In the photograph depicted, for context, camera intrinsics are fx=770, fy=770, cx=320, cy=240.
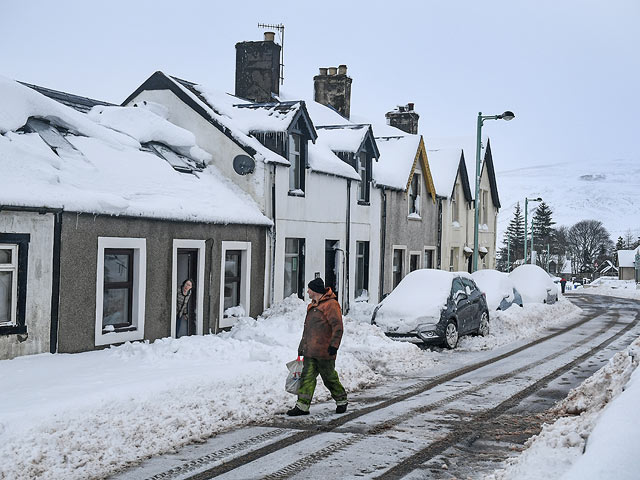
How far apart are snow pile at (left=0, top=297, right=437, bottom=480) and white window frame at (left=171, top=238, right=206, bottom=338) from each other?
989 millimetres

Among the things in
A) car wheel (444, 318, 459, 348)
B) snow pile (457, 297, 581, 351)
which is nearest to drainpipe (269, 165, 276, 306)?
car wheel (444, 318, 459, 348)

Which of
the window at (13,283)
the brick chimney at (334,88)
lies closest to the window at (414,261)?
the brick chimney at (334,88)

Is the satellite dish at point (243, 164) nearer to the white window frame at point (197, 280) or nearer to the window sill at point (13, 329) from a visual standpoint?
the white window frame at point (197, 280)

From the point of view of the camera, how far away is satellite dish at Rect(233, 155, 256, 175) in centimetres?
1911

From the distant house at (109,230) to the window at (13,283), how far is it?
15 mm

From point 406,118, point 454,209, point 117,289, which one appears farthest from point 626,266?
point 117,289

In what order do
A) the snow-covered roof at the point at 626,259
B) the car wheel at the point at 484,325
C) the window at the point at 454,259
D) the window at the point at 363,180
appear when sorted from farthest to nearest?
the snow-covered roof at the point at 626,259
the window at the point at 454,259
the window at the point at 363,180
the car wheel at the point at 484,325

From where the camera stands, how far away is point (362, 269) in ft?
84.8

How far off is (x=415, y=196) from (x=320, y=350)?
66.8ft

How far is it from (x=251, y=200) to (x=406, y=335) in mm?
5031

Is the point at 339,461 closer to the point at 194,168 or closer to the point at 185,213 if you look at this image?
the point at 185,213

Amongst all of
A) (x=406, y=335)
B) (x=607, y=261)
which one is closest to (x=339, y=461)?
(x=406, y=335)

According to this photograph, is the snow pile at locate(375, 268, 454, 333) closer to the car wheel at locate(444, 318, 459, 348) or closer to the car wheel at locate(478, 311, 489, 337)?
the car wheel at locate(444, 318, 459, 348)

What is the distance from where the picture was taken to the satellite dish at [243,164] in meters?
19.1
